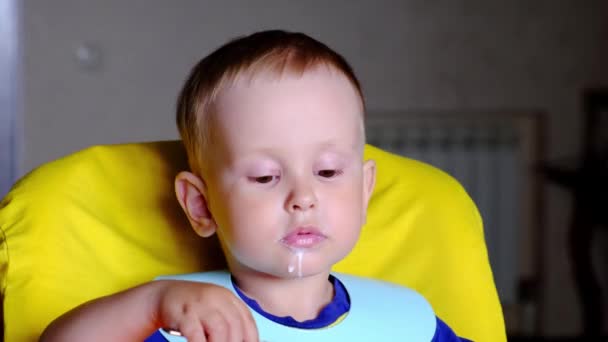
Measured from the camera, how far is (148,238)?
4.52ft

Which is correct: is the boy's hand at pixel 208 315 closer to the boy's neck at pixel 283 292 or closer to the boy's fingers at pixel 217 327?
the boy's fingers at pixel 217 327

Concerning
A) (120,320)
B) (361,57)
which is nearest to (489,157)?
(361,57)

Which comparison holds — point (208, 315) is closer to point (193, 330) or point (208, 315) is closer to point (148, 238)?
point (193, 330)

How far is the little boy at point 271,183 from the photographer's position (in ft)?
3.69

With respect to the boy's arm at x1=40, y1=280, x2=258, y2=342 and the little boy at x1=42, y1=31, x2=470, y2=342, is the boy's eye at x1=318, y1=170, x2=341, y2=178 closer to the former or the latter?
the little boy at x1=42, y1=31, x2=470, y2=342

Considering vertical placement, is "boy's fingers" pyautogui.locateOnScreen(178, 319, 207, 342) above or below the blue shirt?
above

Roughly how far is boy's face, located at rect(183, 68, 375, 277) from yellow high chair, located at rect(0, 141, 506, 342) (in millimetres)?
193

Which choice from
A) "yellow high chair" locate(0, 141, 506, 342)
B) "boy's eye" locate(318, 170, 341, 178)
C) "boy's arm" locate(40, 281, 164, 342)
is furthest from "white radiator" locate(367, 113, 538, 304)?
"boy's arm" locate(40, 281, 164, 342)

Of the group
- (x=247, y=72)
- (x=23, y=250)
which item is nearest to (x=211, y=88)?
(x=247, y=72)

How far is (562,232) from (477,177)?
37 centimetres

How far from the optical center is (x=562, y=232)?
366 centimetres

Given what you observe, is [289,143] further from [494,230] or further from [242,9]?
[494,230]

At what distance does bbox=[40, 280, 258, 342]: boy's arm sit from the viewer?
985mm

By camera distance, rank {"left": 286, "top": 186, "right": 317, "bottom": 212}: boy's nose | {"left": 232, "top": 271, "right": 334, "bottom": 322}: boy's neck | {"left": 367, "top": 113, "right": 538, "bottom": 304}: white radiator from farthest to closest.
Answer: {"left": 367, "top": 113, "right": 538, "bottom": 304}: white radiator
{"left": 232, "top": 271, "right": 334, "bottom": 322}: boy's neck
{"left": 286, "top": 186, "right": 317, "bottom": 212}: boy's nose
